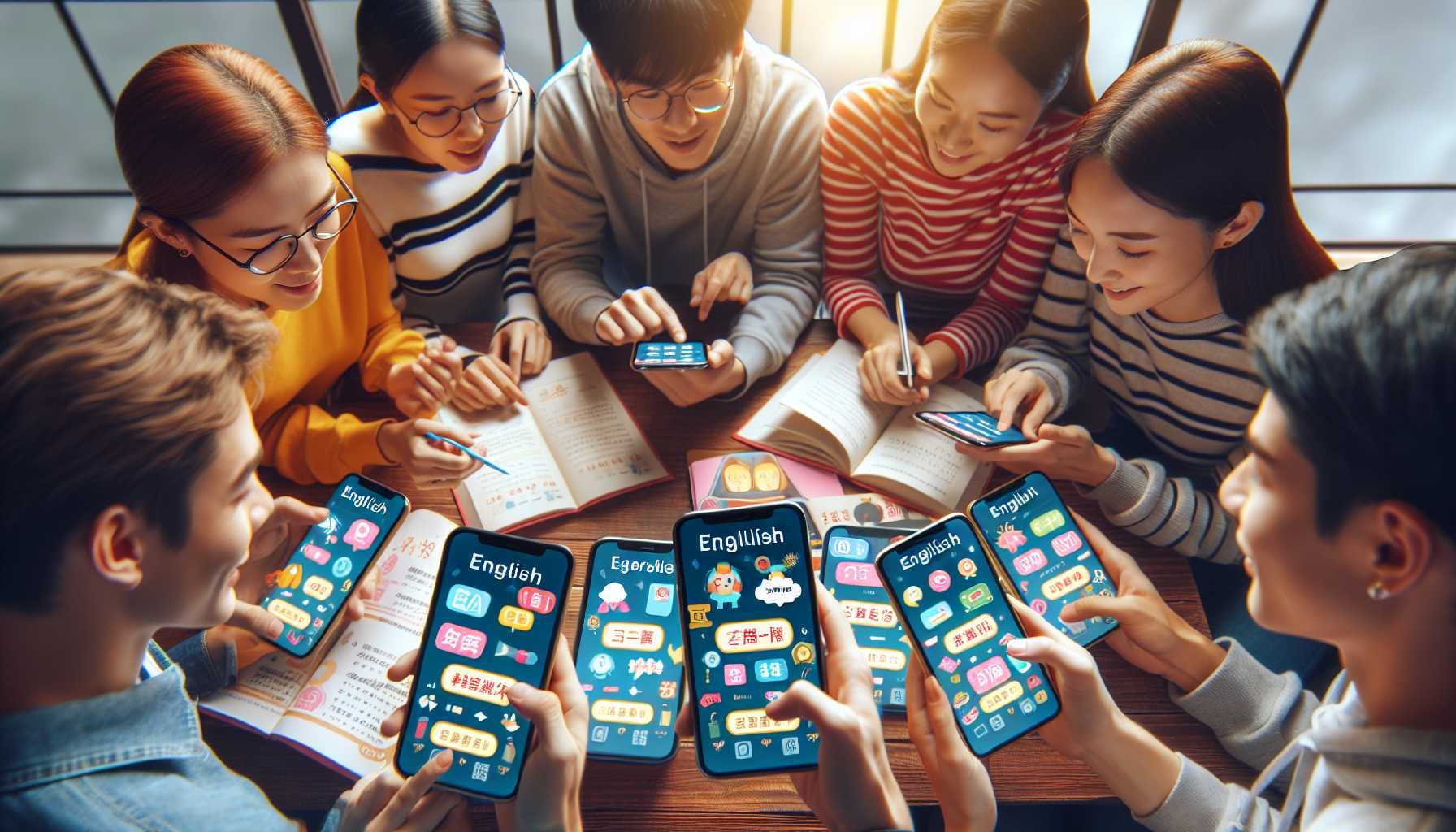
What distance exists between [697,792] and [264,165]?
925 mm

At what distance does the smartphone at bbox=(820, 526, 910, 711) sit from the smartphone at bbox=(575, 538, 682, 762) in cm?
22

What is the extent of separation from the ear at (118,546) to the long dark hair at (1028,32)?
1141 mm

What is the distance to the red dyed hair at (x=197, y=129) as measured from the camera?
897mm

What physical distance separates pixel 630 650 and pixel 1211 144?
95 centimetres

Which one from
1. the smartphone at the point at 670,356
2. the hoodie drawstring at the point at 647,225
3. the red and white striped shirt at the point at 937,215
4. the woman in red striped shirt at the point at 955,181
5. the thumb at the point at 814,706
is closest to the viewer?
the thumb at the point at 814,706

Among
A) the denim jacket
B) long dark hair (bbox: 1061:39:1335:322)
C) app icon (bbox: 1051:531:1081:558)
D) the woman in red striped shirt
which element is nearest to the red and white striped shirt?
the woman in red striped shirt

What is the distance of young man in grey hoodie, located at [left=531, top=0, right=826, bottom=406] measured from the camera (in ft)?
4.03

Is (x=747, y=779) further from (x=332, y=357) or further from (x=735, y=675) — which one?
(x=332, y=357)

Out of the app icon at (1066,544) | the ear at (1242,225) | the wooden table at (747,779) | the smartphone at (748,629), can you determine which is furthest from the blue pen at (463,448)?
the ear at (1242,225)

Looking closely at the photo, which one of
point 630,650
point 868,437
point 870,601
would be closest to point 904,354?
point 868,437

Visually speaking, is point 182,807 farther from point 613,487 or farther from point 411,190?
point 411,190

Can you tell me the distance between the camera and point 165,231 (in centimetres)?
97

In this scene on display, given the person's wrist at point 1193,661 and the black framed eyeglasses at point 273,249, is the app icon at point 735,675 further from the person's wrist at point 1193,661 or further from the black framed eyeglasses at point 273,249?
the black framed eyeglasses at point 273,249

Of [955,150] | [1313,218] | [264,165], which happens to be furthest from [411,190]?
[1313,218]
